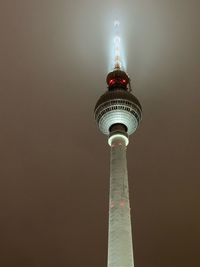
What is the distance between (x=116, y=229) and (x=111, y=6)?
158 inches

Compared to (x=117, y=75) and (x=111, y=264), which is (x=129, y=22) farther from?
(x=111, y=264)

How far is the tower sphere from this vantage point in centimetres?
823

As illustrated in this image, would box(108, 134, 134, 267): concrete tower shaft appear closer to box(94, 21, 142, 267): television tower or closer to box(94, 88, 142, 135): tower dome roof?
box(94, 21, 142, 267): television tower

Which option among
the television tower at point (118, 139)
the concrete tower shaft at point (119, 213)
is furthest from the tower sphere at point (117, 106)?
the concrete tower shaft at point (119, 213)

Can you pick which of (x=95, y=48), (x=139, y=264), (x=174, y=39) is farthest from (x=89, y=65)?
(x=139, y=264)

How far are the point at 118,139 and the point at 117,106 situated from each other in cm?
67

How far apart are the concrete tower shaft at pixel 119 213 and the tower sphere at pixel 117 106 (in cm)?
37

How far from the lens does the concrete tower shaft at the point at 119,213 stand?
7.41 m

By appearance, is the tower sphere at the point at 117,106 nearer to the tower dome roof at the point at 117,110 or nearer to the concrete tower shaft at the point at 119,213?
the tower dome roof at the point at 117,110

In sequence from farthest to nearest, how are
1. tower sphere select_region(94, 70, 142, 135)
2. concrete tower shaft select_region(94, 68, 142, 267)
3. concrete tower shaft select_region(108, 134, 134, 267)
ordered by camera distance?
tower sphere select_region(94, 70, 142, 135), concrete tower shaft select_region(94, 68, 142, 267), concrete tower shaft select_region(108, 134, 134, 267)

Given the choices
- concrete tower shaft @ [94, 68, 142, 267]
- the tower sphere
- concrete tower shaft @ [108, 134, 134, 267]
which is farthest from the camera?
the tower sphere

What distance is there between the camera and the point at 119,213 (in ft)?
25.8

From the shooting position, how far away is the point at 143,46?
315 inches

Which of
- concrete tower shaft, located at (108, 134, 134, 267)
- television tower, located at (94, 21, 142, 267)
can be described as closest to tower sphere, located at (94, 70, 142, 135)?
television tower, located at (94, 21, 142, 267)
